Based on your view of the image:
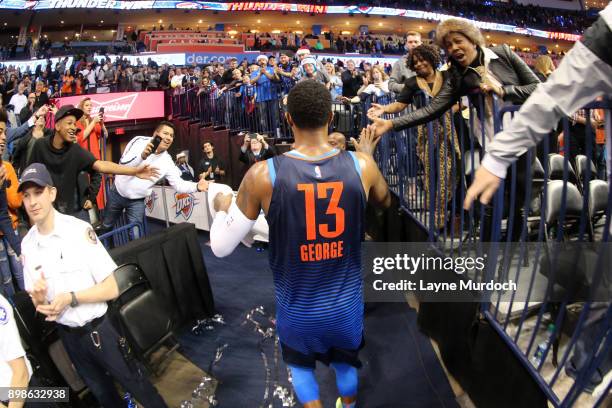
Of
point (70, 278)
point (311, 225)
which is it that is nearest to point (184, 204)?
point (70, 278)

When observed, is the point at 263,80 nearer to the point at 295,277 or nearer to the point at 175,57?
the point at 295,277

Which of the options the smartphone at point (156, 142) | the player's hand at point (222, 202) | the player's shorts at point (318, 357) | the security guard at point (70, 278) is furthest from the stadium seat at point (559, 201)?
the smartphone at point (156, 142)

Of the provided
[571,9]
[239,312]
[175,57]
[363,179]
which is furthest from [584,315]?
[571,9]

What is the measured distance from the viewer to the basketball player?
202 cm

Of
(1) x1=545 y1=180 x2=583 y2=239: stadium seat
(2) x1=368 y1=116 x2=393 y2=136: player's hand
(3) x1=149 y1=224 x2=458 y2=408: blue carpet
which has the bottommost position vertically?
(3) x1=149 y1=224 x2=458 y2=408: blue carpet

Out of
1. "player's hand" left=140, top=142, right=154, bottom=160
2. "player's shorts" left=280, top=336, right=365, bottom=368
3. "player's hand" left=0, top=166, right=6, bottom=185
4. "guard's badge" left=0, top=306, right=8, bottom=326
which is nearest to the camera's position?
"guard's badge" left=0, top=306, right=8, bottom=326

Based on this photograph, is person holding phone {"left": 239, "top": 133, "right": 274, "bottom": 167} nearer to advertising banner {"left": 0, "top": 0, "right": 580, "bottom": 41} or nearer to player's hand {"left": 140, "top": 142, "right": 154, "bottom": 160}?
player's hand {"left": 140, "top": 142, "right": 154, "bottom": 160}

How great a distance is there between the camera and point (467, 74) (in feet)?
8.71

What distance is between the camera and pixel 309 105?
197cm

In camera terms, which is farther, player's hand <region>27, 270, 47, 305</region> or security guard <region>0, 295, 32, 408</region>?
player's hand <region>27, 270, 47, 305</region>

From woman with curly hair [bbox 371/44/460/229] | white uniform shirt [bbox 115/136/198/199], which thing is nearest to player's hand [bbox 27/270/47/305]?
white uniform shirt [bbox 115/136/198/199]

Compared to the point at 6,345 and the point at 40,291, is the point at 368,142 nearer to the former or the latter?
the point at 40,291

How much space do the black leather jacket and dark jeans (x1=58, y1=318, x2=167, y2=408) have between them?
7.96ft

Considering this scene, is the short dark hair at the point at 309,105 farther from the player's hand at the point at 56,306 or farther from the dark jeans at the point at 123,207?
the dark jeans at the point at 123,207
